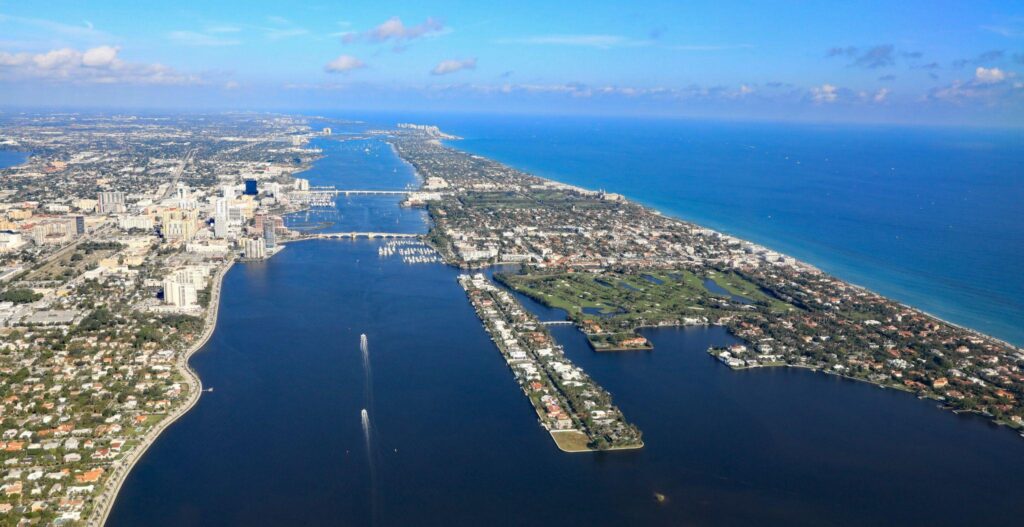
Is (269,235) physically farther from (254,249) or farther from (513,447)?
(513,447)

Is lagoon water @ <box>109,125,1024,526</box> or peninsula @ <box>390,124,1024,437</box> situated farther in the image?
peninsula @ <box>390,124,1024,437</box>

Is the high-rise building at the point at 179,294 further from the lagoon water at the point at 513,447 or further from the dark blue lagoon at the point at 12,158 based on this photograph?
the dark blue lagoon at the point at 12,158

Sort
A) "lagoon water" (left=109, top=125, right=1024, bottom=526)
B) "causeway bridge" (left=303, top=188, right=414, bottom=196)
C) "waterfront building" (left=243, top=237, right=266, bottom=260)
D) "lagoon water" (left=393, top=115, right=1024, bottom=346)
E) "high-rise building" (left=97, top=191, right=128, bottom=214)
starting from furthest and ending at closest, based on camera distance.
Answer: "causeway bridge" (left=303, top=188, right=414, bottom=196)
"high-rise building" (left=97, top=191, right=128, bottom=214)
"waterfront building" (left=243, top=237, right=266, bottom=260)
"lagoon water" (left=393, top=115, right=1024, bottom=346)
"lagoon water" (left=109, top=125, right=1024, bottom=526)

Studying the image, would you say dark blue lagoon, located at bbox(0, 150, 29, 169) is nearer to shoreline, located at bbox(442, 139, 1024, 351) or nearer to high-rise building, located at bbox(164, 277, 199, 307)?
shoreline, located at bbox(442, 139, 1024, 351)

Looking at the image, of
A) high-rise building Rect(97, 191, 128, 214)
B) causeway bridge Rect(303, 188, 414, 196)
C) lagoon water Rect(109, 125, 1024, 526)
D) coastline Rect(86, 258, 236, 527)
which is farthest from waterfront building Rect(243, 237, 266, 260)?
causeway bridge Rect(303, 188, 414, 196)

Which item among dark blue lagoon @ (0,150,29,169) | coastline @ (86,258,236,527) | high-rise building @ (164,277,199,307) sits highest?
dark blue lagoon @ (0,150,29,169)

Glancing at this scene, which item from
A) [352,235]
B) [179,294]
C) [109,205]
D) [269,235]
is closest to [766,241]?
[352,235]

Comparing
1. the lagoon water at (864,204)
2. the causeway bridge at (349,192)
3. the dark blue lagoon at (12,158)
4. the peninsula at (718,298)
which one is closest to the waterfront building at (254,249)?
the peninsula at (718,298)
